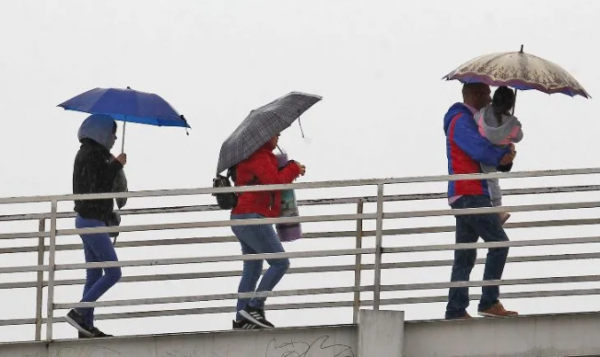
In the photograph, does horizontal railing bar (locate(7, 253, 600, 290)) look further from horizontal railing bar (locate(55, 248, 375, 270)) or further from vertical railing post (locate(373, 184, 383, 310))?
horizontal railing bar (locate(55, 248, 375, 270))

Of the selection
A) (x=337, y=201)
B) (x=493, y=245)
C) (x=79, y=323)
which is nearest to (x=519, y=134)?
(x=493, y=245)

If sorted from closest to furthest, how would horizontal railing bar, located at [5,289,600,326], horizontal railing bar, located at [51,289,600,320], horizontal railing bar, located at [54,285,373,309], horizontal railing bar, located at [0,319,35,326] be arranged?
horizontal railing bar, located at [54,285,373,309]
horizontal railing bar, located at [5,289,600,326]
horizontal railing bar, located at [51,289,600,320]
horizontal railing bar, located at [0,319,35,326]

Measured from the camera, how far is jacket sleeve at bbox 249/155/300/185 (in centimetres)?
1174

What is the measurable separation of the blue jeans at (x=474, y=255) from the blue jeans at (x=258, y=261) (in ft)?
4.03

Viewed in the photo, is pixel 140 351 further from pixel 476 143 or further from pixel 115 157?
pixel 476 143

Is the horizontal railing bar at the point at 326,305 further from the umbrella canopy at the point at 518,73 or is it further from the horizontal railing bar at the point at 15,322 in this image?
the umbrella canopy at the point at 518,73

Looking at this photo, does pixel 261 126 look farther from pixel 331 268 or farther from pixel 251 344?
pixel 251 344

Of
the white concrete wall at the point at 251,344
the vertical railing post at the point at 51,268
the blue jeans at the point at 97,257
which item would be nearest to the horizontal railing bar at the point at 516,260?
the white concrete wall at the point at 251,344

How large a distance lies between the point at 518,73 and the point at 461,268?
145 cm

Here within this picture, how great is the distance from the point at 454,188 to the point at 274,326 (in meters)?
1.62

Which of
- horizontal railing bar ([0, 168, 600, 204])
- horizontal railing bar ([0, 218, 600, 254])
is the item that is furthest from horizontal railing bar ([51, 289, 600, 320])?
horizontal railing bar ([0, 168, 600, 204])

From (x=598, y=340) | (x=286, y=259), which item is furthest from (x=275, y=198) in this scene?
(x=598, y=340)

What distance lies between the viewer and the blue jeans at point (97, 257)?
1202 centimetres

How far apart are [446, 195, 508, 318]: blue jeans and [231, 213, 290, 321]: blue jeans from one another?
1228 millimetres
